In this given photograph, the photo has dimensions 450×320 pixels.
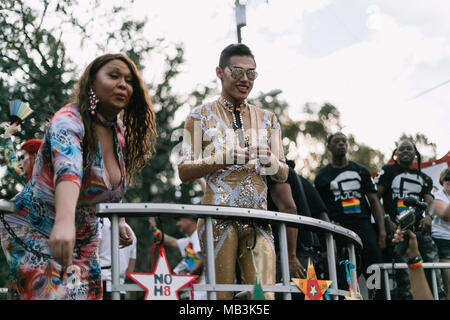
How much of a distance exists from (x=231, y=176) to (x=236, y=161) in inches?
9.0

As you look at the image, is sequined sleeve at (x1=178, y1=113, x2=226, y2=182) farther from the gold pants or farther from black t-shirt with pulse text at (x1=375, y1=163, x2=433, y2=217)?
black t-shirt with pulse text at (x1=375, y1=163, x2=433, y2=217)

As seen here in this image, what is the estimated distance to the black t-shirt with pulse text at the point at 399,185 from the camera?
5.90 m

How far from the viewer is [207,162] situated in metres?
3.09

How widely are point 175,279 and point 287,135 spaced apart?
31.2 metres

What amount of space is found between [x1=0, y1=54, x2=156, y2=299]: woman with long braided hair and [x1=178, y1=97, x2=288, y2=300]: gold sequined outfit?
0.43m

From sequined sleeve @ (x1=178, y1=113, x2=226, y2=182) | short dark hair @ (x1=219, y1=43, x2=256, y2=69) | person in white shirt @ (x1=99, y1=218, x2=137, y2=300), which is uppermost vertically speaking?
short dark hair @ (x1=219, y1=43, x2=256, y2=69)

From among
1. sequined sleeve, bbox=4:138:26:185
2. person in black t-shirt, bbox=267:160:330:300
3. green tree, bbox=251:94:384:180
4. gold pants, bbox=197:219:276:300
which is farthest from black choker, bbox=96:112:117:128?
green tree, bbox=251:94:384:180

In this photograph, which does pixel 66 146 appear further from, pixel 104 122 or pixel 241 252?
pixel 241 252

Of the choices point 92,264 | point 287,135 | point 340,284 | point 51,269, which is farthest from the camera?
point 287,135

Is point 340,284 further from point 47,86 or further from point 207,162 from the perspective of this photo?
point 47,86

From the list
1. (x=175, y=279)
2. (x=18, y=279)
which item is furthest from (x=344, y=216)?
(x=18, y=279)

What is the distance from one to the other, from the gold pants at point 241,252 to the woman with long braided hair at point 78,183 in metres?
0.49

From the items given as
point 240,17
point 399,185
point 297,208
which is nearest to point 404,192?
point 399,185

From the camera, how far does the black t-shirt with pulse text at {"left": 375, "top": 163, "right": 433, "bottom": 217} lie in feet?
19.4
